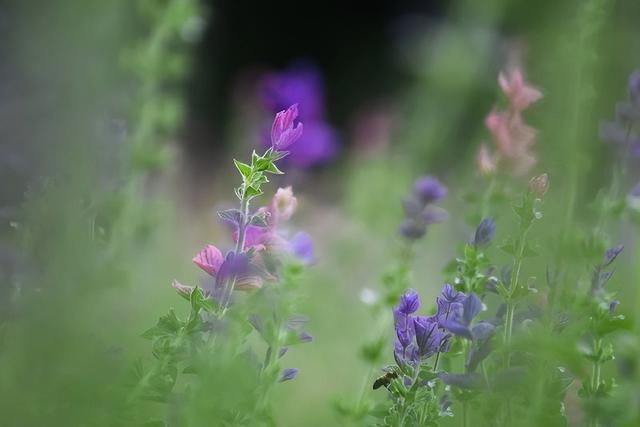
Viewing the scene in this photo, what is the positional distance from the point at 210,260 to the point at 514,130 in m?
0.53

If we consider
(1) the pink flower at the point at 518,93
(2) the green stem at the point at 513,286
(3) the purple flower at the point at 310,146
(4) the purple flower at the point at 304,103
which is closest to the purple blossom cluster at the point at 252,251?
(2) the green stem at the point at 513,286

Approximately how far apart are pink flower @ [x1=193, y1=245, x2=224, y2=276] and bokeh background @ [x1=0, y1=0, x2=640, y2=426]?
0.13m

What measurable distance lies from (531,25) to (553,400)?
2862 millimetres

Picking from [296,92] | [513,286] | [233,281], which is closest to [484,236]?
[513,286]

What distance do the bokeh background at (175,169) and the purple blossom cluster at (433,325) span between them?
13 cm

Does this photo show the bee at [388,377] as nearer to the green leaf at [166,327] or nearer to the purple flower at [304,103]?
the green leaf at [166,327]

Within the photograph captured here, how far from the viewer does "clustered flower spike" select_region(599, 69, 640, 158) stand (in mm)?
1308

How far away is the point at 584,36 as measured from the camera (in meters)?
1.24

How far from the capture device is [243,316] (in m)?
0.99

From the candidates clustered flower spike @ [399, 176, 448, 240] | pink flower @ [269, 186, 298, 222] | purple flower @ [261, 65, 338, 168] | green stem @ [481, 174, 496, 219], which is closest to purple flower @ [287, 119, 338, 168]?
purple flower @ [261, 65, 338, 168]

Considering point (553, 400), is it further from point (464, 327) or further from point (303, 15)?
point (303, 15)

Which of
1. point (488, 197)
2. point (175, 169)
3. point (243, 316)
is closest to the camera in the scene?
point (243, 316)

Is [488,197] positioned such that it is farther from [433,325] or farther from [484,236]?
[433,325]

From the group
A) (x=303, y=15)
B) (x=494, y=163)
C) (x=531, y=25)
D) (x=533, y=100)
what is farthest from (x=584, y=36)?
(x=303, y=15)
